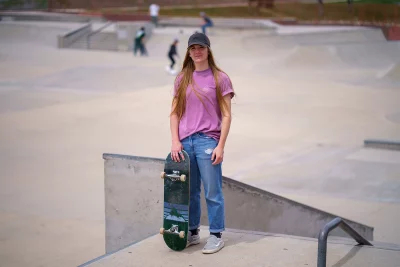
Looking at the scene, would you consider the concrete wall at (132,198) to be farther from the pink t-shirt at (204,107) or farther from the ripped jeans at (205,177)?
the pink t-shirt at (204,107)

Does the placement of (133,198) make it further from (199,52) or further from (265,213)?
(265,213)

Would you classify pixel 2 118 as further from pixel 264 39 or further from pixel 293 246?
pixel 264 39

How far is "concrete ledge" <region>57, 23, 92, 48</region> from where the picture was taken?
3718 cm

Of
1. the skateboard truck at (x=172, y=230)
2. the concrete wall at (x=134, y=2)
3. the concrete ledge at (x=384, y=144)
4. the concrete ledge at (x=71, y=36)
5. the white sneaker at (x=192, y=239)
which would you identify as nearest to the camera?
the skateboard truck at (x=172, y=230)

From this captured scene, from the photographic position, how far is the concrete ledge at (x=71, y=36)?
122ft

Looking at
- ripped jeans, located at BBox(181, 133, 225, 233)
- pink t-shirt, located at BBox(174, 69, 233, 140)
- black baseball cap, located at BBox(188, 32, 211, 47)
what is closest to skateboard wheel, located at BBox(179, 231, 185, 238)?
ripped jeans, located at BBox(181, 133, 225, 233)

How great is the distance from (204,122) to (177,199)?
62 centimetres

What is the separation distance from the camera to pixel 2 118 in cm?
1608

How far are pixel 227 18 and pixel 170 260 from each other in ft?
144

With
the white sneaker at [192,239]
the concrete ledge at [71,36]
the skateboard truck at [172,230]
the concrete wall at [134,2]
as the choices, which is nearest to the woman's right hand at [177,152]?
the skateboard truck at [172,230]

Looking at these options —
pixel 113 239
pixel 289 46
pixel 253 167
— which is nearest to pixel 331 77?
pixel 289 46

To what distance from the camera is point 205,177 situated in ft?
17.8

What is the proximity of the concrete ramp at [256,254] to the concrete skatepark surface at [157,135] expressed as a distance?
7.69 feet

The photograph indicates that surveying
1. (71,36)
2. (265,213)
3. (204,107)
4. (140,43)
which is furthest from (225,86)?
(71,36)
